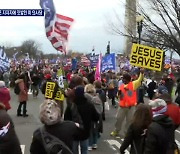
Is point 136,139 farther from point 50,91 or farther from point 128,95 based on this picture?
point 50,91

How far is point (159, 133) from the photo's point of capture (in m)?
5.52

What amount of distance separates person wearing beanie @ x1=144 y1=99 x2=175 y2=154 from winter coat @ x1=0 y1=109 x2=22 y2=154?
1.61 meters

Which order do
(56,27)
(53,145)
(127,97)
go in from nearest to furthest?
(53,145) < (127,97) < (56,27)

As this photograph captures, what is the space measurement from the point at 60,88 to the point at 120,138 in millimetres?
2020

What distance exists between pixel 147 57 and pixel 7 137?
605 centimetres

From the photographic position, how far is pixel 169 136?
5660mm

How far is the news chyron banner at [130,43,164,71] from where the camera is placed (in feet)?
36.4

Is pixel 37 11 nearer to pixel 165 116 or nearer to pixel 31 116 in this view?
pixel 31 116

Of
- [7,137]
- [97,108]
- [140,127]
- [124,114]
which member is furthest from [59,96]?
[140,127]

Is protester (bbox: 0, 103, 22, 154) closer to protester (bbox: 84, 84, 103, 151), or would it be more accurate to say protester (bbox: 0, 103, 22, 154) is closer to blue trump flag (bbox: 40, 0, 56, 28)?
protester (bbox: 84, 84, 103, 151)

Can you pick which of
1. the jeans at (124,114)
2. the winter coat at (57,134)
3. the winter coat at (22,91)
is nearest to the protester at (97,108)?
the jeans at (124,114)

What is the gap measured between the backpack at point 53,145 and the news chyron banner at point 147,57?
21.4ft

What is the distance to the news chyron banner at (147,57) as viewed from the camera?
11.1 meters

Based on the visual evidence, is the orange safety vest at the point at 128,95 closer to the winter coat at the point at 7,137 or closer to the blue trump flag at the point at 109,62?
the winter coat at the point at 7,137
